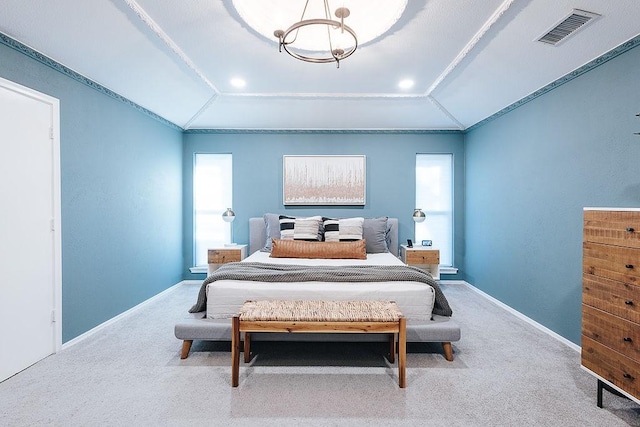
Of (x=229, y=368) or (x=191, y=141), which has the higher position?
(x=191, y=141)

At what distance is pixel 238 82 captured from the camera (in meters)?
3.58

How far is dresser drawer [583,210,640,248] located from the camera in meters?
1.76

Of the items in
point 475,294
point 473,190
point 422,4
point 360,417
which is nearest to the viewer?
point 360,417

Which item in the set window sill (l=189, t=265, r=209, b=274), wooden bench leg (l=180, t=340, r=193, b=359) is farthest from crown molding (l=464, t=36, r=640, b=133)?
window sill (l=189, t=265, r=209, b=274)

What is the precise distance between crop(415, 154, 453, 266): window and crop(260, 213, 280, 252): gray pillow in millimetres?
2236

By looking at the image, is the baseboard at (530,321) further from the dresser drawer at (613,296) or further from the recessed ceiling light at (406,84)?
the recessed ceiling light at (406,84)

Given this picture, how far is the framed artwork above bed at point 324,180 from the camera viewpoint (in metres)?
4.94

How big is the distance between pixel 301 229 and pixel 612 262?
10.0 feet

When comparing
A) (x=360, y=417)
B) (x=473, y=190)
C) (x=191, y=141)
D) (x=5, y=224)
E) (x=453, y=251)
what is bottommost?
(x=360, y=417)

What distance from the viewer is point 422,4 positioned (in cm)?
225

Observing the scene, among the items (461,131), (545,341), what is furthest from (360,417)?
(461,131)

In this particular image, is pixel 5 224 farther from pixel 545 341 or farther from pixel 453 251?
pixel 453 251

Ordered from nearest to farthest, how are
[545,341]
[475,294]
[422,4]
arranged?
[422,4] → [545,341] → [475,294]

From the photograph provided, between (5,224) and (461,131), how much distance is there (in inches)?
215
